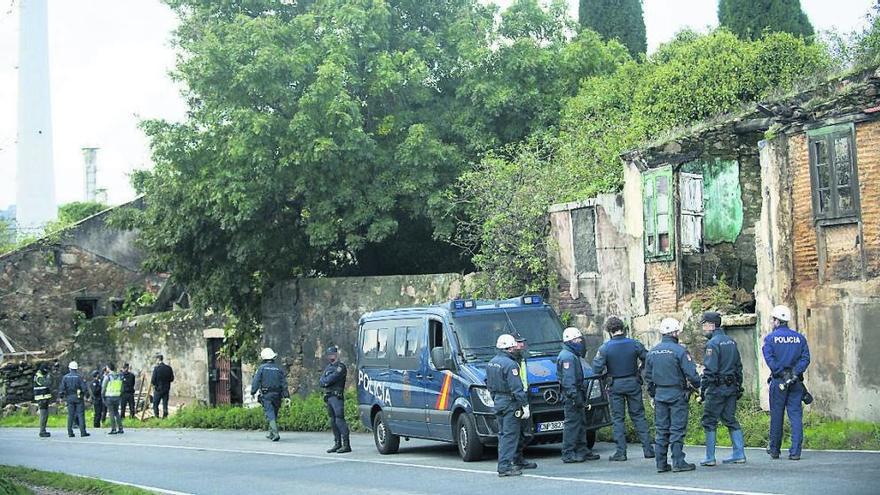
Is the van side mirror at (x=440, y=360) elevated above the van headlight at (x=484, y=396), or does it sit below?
above

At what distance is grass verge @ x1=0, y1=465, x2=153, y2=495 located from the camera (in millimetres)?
15859

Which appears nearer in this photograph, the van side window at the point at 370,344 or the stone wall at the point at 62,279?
the van side window at the point at 370,344

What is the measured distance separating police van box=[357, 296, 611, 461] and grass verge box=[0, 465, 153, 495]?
15.3 ft

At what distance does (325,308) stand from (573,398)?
16.1 meters

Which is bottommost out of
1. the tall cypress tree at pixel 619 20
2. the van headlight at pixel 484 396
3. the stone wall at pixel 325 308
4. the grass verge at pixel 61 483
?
the grass verge at pixel 61 483

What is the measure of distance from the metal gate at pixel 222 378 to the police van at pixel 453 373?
1639 cm

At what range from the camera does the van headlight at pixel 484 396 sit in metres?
17.4

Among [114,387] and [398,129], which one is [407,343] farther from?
[114,387]

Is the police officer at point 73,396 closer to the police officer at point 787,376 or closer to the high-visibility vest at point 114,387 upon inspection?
the high-visibility vest at point 114,387

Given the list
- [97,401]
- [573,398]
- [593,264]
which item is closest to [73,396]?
[97,401]

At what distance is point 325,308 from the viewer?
3188 centimetres

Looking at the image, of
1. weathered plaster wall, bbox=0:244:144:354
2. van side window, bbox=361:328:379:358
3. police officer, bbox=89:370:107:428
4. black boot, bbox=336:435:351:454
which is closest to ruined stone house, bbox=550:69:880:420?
van side window, bbox=361:328:379:358

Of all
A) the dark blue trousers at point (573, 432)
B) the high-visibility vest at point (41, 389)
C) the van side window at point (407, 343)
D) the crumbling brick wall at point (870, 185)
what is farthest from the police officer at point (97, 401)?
the crumbling brick wall at point (870, 185)

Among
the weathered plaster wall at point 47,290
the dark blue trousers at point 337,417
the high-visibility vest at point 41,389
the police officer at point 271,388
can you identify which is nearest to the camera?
the dark blue trousers at point 337,417
